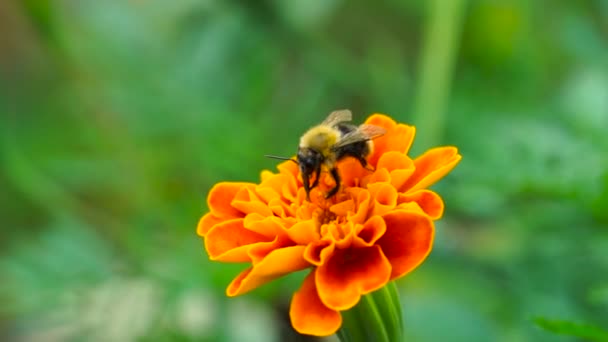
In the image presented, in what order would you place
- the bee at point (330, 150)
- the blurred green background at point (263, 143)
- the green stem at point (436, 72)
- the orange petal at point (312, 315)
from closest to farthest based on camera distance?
1. the orange petal at point (312, 315)
2. the bee at point (330, 150)
3. the blurred green background at point (263, 143)
4. the green stem at point (436, 72)

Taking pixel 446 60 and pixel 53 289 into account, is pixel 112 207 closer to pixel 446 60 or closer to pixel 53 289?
pixel 53 289

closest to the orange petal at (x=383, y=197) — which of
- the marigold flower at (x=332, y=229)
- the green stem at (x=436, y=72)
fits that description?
the marigold flower at (x=332, y=229)

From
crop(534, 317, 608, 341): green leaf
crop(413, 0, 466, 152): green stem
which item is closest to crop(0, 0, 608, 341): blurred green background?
crop(413, 0, 466, 152): green stem

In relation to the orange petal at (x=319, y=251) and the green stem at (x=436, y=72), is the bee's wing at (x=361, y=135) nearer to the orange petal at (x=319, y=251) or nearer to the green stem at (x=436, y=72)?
the orange petal at (x=319, y=251)

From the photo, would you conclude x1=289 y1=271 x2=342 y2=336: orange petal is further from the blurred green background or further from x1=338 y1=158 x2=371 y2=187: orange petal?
the blurred green background

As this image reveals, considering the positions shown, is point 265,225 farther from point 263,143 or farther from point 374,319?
point 263,143

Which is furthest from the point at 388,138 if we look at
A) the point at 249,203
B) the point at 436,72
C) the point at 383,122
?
the point at 436,72
